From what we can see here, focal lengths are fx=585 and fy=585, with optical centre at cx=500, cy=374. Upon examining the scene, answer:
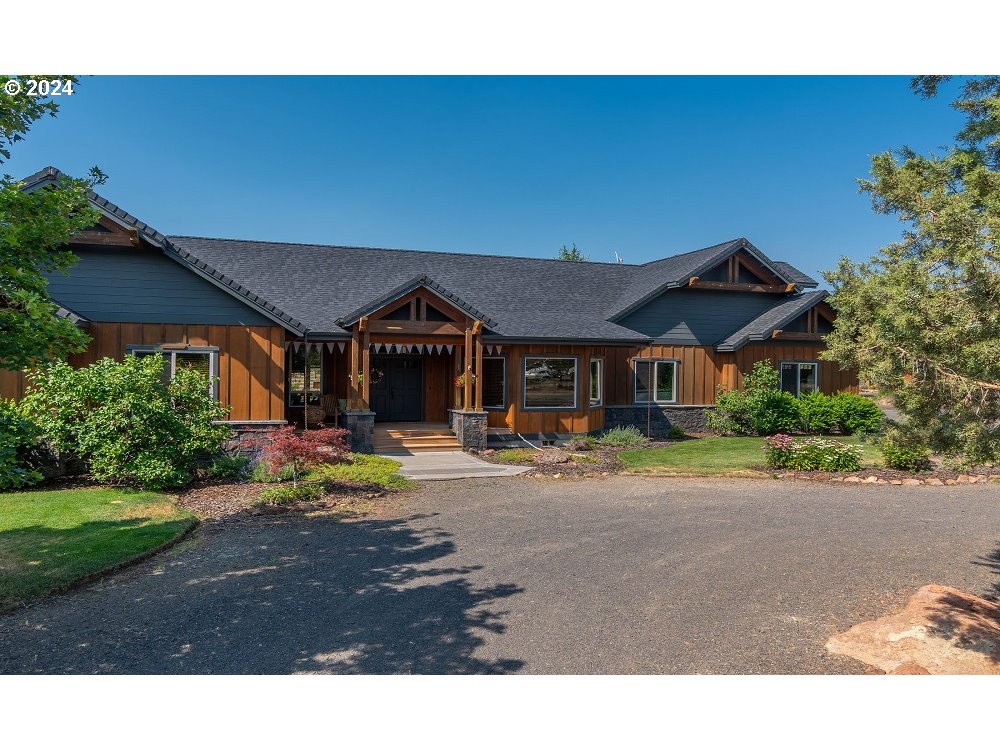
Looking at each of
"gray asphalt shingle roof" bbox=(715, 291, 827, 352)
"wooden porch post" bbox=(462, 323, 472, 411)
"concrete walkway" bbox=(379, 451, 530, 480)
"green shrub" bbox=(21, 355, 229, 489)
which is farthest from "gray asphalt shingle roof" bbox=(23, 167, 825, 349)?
"green shrub" bbox=(21, 355, 229, 489)

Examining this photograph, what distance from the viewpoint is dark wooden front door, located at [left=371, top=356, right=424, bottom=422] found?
1852 cm

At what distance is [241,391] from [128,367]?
2769mm

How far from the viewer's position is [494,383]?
17344 millimetres

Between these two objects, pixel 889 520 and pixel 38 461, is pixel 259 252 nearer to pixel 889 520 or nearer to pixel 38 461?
pixel 38 461

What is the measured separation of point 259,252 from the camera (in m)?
19.3

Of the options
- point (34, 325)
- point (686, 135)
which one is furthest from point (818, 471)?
point (34, 325)

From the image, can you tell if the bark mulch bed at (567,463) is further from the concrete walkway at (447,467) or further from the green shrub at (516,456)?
the concrete walkway at (447,467)

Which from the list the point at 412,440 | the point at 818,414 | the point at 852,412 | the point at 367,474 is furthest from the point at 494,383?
the point at 852,412

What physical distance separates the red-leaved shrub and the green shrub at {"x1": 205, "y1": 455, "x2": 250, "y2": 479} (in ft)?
2.05

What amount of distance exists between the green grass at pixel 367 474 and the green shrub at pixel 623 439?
6.80 meters

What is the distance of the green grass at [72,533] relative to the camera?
6020 millimetres

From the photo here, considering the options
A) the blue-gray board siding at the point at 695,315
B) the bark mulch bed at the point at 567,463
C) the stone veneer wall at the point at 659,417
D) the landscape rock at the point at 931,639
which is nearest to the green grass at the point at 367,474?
the bark mulch bed at the point at 567,463

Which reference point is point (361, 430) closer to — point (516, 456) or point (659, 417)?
point (516, 456)

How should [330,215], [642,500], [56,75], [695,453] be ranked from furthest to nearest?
[330,215]
[695,453]
[642,500]
[56,75]
